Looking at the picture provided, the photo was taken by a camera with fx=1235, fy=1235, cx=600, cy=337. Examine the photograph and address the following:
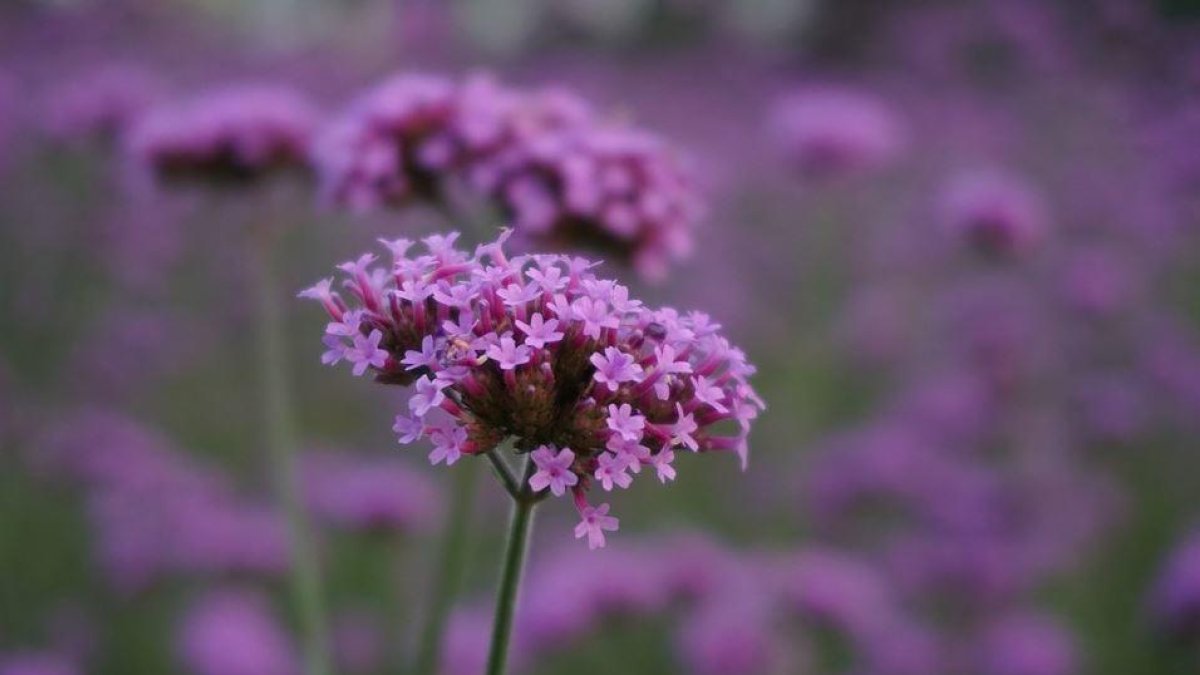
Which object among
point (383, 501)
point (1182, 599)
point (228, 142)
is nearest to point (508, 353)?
point (228, 142)

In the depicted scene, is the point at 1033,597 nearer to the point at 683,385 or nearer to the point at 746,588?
the point at 746,588

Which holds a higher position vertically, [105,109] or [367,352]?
[105,109]

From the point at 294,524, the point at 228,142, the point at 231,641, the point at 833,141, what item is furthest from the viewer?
the point at 833,141

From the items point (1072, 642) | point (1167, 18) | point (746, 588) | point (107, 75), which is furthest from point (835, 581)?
point (1167, 18)

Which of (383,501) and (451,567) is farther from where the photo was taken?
(383,501)

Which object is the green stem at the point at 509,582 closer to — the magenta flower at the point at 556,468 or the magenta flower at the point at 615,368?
the magenta flower at the point at 556,468

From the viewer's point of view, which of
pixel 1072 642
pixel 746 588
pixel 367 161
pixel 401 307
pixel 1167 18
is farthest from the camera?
pixel 1167 18

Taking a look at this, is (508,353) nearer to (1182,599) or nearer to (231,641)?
(1182,599)
